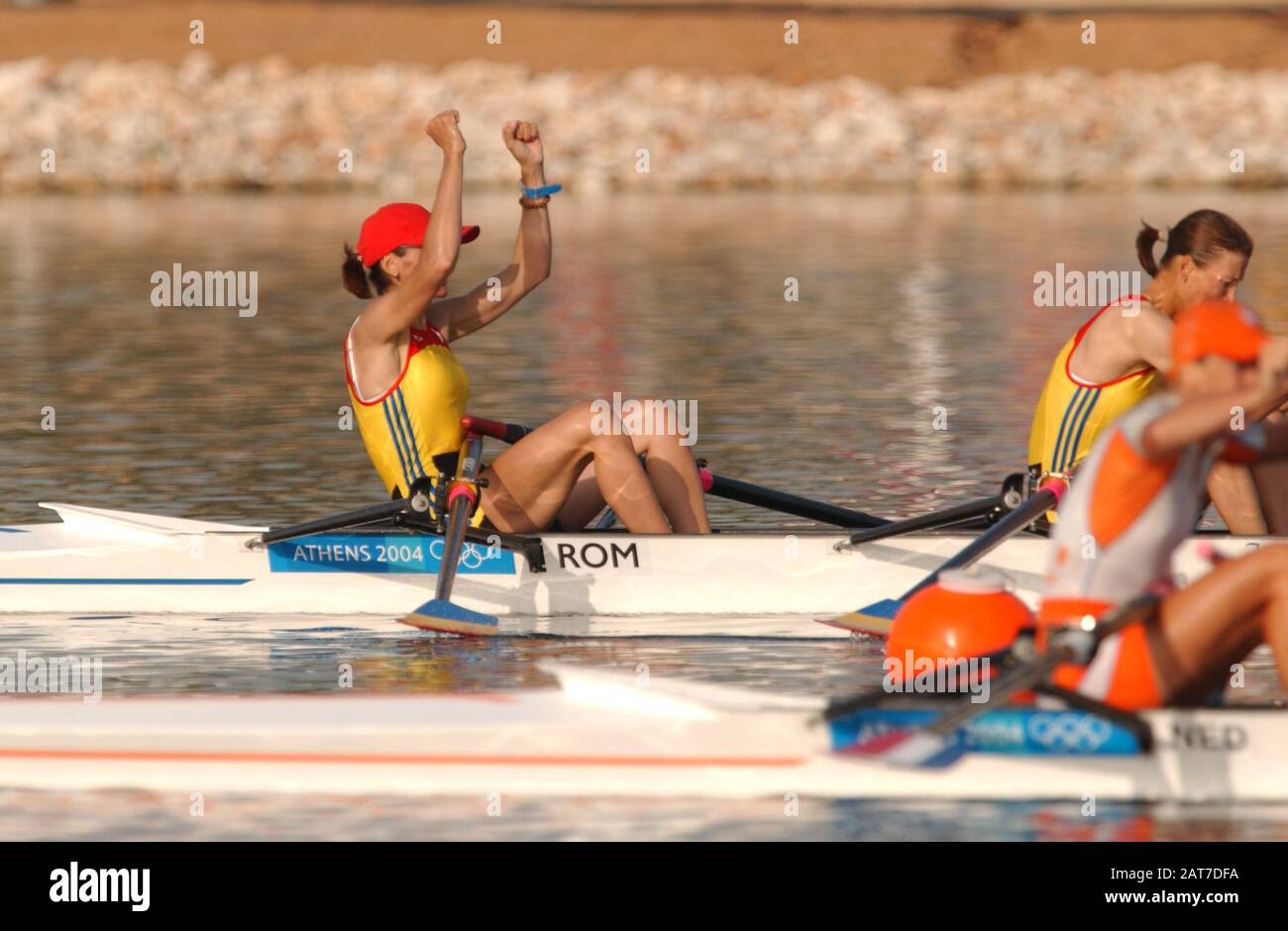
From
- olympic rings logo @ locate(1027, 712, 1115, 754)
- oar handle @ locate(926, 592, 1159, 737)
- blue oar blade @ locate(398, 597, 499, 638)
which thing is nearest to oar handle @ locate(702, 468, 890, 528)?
blue oar blade @ locate(398, 597, 499, 638)

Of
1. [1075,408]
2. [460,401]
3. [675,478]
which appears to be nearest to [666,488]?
[675,478]

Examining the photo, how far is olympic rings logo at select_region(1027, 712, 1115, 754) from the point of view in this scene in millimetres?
6965

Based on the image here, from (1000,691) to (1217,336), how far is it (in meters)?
1.13

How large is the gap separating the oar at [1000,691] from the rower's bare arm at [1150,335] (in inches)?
103

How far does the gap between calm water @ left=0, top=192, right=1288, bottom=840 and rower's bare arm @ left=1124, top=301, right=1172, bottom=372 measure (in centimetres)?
126

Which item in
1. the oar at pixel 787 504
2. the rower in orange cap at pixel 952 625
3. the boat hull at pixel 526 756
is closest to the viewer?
the boat hull at pixel 526 756

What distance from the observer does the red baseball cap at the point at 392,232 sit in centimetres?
950

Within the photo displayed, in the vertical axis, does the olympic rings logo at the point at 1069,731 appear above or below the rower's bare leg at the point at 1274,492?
below

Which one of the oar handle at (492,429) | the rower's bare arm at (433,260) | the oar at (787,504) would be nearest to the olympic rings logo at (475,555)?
the oar handle at (492,429)

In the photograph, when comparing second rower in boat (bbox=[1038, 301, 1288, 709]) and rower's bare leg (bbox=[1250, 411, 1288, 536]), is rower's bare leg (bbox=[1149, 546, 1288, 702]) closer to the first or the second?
second rower in boat (bbox=[1038, 301, 1288, 709])

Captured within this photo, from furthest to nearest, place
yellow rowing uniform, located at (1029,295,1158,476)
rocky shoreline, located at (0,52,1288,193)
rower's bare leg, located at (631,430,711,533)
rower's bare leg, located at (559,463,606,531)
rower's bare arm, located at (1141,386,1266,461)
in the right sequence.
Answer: rocky shoreline, located at (0,52,1288,193), rower's bare leg, located at (559,463,606,531), rower's bare leg, located at (631,430,711,533), yellow rowing uniform, located at (1029,295,1158,476), rower's bare arm, located at (1141,386,1266,461)

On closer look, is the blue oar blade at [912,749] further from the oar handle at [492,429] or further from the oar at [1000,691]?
the oar handle at [492,429]

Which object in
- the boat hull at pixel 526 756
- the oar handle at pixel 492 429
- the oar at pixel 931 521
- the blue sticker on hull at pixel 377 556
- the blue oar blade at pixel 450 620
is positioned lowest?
the boat hull at pixel 526 756

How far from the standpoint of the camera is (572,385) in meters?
18.5
